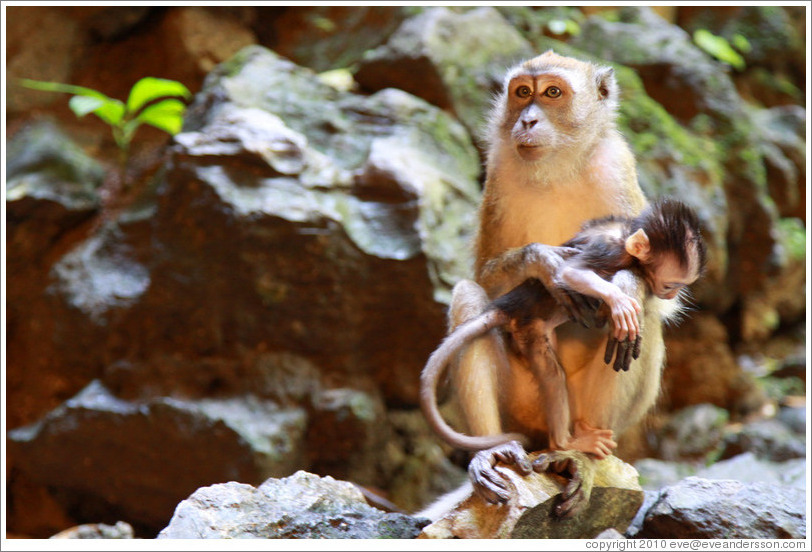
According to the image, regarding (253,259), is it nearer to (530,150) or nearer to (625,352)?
(530,150)

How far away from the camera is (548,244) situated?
13.6 ft

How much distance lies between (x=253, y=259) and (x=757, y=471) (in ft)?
14.0

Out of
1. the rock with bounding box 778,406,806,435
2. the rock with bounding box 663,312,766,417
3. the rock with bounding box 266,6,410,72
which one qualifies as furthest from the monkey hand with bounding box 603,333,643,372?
the rock with bounding box 663,312,766,417

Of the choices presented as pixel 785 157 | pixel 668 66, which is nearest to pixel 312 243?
pixel 668 66

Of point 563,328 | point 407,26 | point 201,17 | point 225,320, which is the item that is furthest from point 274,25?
point 563,328

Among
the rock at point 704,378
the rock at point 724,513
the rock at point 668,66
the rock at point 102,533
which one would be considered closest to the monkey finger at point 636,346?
the rock at point 724,513

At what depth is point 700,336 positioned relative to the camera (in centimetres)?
862

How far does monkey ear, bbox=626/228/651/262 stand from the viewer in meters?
3.50

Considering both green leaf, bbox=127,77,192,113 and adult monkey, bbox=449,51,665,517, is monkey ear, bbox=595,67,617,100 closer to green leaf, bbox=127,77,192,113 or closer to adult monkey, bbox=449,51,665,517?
adult monkey, bbox=449,51,665,517

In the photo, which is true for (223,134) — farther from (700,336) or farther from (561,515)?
(700,336)

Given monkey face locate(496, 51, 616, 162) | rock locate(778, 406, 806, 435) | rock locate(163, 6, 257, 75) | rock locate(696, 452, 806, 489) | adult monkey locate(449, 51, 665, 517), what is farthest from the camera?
rock locate(163, 6, 257, 75)

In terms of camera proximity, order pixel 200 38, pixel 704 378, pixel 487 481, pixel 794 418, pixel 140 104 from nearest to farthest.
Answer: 1. pixel 487 481
2. pixel 140 104
3. pixel 794 418
4. pixel 200 38
5. pixel 704 378

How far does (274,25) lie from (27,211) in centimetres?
354

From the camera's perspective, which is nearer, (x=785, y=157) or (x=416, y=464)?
(x=416, y=464)
